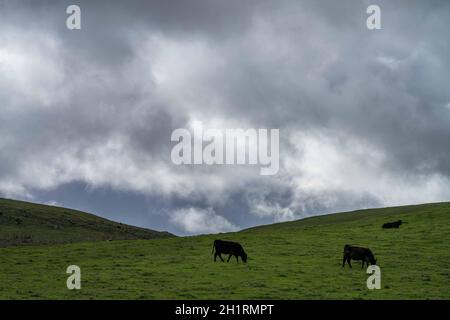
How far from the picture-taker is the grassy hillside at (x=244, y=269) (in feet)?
98.1

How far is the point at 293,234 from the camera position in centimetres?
6025

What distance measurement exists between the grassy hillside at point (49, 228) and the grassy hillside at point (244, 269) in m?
22.4

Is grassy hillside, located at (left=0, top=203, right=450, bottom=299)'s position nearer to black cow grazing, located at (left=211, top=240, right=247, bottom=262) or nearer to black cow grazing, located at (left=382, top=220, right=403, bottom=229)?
black cow grazing, located at (left=211, top=240, right=247, bottom=262)

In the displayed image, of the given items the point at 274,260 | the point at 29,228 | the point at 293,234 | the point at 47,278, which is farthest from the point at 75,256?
the point at 29,228

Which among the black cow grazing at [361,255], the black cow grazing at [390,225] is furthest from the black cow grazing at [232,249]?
the black cow grazing at [390,225]

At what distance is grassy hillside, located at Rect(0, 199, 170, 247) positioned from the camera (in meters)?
74.3

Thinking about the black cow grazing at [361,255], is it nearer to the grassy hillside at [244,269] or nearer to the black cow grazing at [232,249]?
the grassy hillside at [244,269]

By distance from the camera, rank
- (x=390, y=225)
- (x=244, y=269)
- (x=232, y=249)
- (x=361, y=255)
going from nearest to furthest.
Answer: (x=244, y=269), (x=361, y=255), (x=232, y=249), (x=390, y=225)

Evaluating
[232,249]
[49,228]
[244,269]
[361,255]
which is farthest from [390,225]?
[49,228]

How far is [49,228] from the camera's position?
86.5 metres

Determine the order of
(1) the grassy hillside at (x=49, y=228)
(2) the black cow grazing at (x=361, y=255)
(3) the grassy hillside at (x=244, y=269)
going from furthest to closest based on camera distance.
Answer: (1) the grassy hillside at (x=49, y=228) < (2) the black cow grazing at (x=361, y=255) < (3) the grassy hillside at (x=244, y=269)

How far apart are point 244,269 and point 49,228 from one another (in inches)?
2273

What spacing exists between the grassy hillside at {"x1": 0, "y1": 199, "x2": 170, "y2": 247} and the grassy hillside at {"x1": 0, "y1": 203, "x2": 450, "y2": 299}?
2236 cm

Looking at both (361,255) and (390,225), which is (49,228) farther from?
(361,255)
